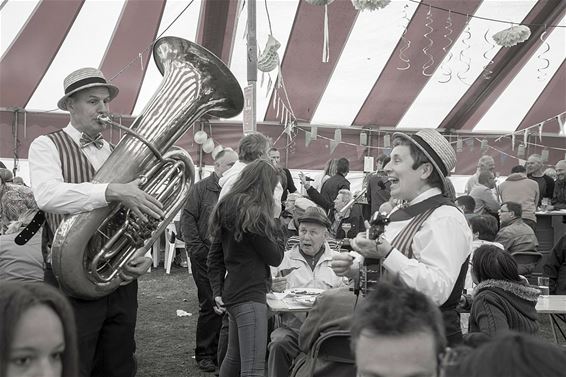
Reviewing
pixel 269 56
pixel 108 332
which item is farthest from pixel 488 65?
pixel 108 332

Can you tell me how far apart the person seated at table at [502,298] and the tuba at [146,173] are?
1687 millimetres

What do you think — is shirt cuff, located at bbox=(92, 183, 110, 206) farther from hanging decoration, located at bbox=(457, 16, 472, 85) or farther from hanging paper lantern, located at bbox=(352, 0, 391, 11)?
hanging decoration, located at bbox=(457, 16, 472, 85)

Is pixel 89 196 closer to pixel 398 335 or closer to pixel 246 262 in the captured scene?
pixel 246 262

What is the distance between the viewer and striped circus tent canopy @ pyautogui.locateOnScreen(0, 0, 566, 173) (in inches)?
342

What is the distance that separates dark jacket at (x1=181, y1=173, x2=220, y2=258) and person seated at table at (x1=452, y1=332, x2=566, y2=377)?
141 inches

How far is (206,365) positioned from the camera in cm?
437

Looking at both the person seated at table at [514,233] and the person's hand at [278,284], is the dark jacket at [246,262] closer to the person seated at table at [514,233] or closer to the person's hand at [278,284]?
the person's hand at [278,284]

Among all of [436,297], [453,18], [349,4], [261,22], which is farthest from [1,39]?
[436,297]

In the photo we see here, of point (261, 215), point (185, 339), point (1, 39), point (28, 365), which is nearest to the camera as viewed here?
point (28, 365)

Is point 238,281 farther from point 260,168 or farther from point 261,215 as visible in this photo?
point 260,168

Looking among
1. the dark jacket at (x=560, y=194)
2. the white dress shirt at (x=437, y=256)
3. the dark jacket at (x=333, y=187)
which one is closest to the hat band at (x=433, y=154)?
the white dress shirt at (x=437, y=256)

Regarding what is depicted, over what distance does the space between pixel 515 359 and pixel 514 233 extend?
16.3ft

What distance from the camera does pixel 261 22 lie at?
361 inches

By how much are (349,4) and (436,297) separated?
7388 mm
